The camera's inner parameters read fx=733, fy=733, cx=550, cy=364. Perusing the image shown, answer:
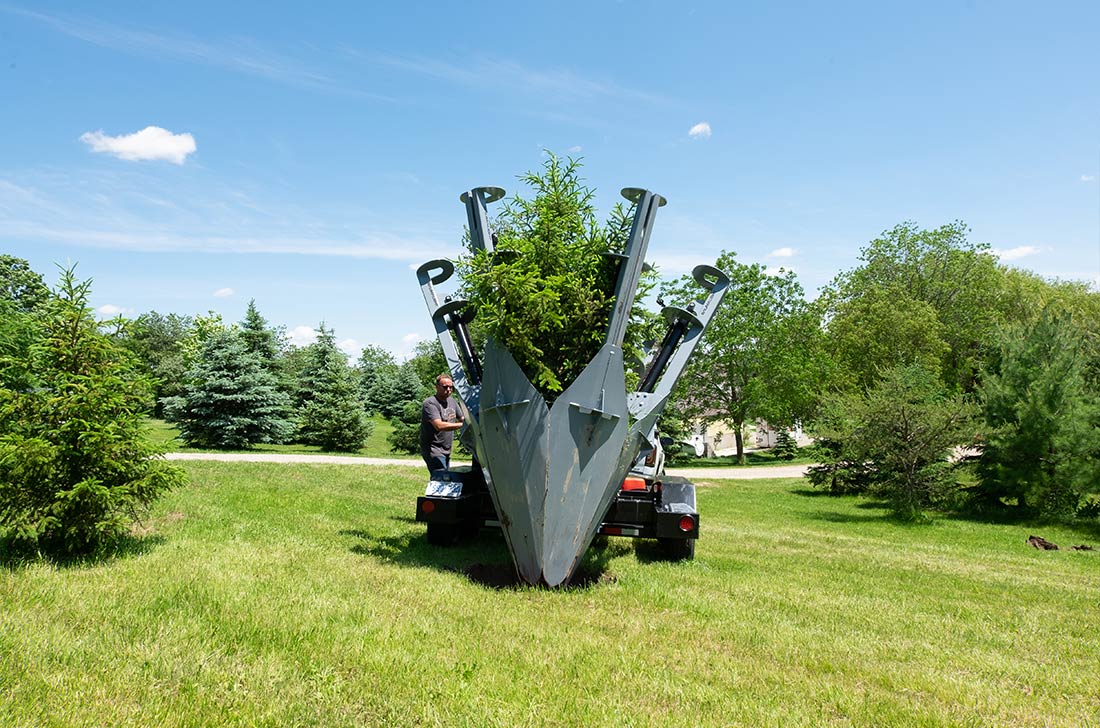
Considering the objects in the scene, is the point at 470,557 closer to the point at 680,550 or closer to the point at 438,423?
the point at 438,423

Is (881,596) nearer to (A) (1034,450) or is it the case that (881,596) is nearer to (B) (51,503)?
(B) (51,503)

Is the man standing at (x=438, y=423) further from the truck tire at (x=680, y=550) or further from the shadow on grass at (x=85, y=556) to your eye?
the shadow on grass at (x=85, y=556)

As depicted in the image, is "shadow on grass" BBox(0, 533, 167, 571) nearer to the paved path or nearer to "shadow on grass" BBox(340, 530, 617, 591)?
"shadow on grass" BBox(340, 530, 617, 591)

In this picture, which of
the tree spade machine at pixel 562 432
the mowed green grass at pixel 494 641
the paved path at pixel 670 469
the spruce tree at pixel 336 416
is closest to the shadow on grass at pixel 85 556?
the mowed green grass at pixel 494 641

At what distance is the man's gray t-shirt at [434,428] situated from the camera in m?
8.55

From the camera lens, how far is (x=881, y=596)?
6.91m

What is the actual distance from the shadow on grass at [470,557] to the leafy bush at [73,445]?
2175 millimetres

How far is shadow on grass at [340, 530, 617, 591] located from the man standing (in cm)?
92

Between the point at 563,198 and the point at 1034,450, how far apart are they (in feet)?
54.8

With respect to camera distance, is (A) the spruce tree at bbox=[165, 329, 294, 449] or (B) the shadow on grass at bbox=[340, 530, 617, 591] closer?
(B) the shadow on grass at bbox=[340, 530, 617, 591]

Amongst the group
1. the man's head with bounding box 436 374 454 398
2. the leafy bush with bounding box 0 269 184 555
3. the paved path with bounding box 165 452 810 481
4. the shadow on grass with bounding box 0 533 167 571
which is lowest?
the paved path with bounding box 165 452 810 481

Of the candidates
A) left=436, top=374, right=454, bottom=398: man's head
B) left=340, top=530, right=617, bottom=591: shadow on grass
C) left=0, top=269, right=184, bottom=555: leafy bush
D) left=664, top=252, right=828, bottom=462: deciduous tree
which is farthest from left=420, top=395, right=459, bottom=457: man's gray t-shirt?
left=664, top=252, right=828, bottom=462: deciduous tree

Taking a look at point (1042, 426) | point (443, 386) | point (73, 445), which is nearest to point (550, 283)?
point (443, 386)

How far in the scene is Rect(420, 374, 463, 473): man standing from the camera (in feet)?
27.9
